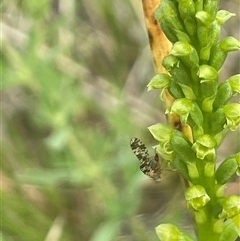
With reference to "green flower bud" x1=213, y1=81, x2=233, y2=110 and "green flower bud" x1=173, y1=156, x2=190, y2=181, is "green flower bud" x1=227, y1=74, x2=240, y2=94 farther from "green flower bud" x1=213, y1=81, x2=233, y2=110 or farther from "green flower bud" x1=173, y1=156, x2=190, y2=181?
"green flower bud" x1=173, y1=156, x2=190, y2=181

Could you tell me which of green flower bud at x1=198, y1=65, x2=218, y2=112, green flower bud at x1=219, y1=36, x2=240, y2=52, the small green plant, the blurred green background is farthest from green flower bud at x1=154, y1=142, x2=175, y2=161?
the blurred green background

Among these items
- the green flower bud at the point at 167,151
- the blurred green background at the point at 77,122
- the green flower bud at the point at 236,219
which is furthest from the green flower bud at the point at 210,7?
the blurred green background at the point at 77,122

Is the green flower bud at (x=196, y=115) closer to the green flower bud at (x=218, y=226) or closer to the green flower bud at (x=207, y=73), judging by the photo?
the green flower bud at (x=207, y=73)

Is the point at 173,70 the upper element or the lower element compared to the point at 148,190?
lower

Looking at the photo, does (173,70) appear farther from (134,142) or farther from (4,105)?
(4,105)

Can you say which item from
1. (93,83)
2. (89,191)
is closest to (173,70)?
(89,191)

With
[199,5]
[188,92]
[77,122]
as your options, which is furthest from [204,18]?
[77,122]
